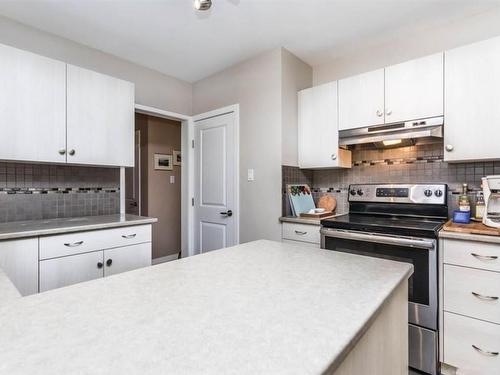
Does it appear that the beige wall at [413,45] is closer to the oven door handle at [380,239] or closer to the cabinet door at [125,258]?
the oven door handle at [380,239]

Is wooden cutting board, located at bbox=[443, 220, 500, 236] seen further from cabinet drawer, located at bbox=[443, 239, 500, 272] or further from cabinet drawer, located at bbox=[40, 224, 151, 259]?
cabinet drawer, located at bbox=[40, 224, 151, 259]

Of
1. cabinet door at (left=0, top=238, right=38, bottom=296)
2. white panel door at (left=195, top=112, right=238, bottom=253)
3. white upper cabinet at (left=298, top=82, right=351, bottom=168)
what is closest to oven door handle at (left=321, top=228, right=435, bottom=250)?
white upper cabinet at (left=298, top=82, right=351, bottom=168)

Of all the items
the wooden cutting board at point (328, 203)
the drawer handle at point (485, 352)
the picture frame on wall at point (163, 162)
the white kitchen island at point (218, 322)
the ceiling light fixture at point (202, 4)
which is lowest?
the drawer handle at point (485, 352)

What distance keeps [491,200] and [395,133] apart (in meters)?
0.75

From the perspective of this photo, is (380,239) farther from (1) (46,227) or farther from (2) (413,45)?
(1) (46,227)

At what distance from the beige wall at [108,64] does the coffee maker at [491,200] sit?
9.52 feet

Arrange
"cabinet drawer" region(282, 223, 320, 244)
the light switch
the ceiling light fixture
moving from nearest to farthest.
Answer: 1. the ceiling light fixture
2. "cabinet drawer" region(282, 223, 320, 244)
3. the light switch

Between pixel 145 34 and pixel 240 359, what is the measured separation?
2.60 meters

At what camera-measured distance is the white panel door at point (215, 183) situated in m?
3.00

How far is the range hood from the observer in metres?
2.05

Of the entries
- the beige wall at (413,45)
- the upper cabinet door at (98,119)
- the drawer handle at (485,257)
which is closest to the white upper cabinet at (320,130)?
the beige wall at (413,45)

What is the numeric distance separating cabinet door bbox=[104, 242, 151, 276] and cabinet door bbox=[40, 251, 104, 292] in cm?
5

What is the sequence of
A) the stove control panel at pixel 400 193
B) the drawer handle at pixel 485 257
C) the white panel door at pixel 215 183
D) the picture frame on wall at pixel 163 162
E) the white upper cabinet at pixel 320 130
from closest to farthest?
the drawer handle at pixel 485 257
the stove control panel at pixel 400 193
the white upper cabinet at pixel 320 130
the white panel door at pixel 215 183
the picture frame on wall at pixel 163 162

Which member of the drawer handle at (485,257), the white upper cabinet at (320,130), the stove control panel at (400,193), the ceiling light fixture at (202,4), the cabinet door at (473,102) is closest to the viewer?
the drawer handle at (485,257)
